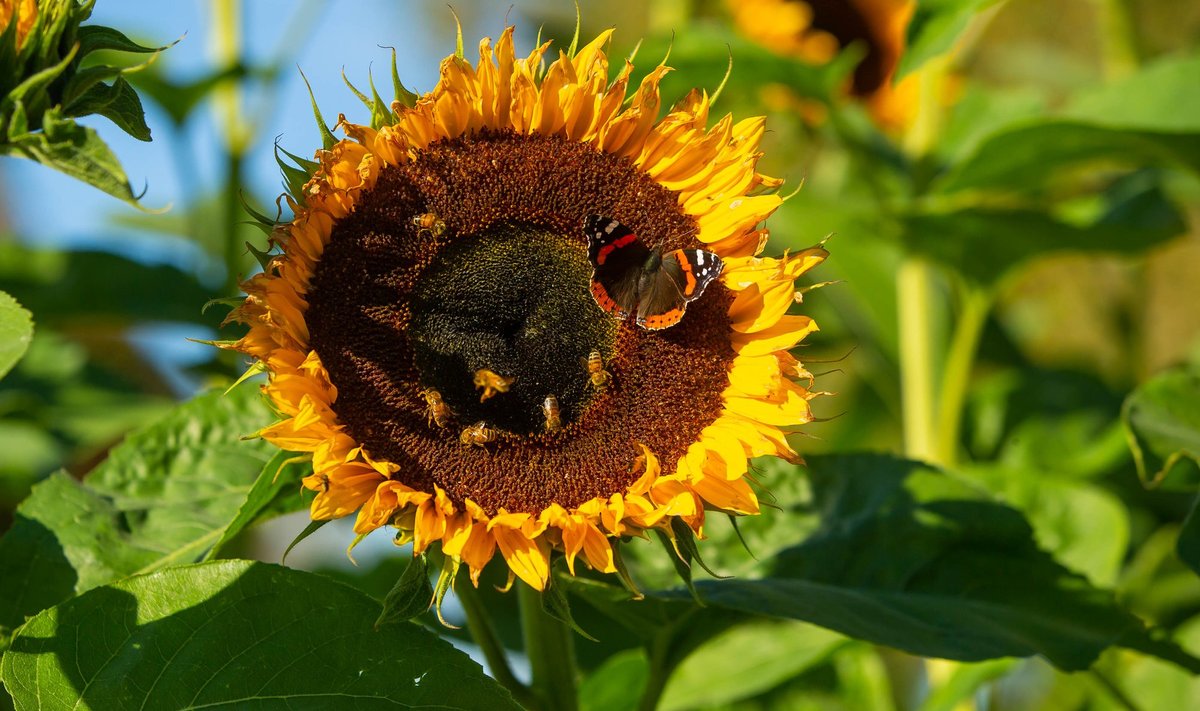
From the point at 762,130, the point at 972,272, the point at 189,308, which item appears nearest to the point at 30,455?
the point at 189,308

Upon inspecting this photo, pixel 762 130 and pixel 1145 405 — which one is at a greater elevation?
pixel 762 130

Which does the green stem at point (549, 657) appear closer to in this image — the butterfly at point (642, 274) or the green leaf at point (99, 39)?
the butterfly at point (642, 274)

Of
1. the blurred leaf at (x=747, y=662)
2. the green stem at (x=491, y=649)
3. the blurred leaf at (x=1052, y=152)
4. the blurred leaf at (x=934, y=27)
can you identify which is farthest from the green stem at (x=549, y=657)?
the blurred leaf at (x=1052, y=152)

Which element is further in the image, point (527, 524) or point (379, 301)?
point (379, 301)

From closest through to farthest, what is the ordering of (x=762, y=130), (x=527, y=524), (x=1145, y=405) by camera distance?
(x=527, y=524)
(x=762, y=130)
(x=1145, y=405)

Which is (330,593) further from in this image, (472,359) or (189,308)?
(189,308)

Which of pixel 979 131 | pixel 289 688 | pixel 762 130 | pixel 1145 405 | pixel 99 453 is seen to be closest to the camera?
pixel 289 688

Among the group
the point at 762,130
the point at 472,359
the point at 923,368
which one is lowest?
the point at 923,368

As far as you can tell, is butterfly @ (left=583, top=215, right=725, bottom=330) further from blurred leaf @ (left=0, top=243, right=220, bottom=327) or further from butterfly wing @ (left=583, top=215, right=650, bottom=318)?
blurred leaf @ (left=0, top=243, right=220, bottom=327)
